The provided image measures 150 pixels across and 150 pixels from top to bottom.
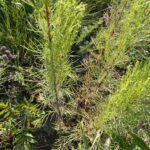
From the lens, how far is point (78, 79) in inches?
Answer: 70.3

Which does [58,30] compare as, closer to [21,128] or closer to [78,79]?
[78,79]

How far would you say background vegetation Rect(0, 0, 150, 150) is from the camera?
1304 mm

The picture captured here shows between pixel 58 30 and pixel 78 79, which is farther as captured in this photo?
pixel 78 79

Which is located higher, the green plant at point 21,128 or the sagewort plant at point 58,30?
the sagewort plant at point 58,30

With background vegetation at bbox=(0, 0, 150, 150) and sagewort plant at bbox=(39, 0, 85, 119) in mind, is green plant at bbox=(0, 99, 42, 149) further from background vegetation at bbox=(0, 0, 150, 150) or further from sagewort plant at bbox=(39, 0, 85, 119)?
sagewort plant at bbox=(39, 0, 85, 119)

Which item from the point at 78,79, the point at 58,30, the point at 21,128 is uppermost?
the point at 58,30

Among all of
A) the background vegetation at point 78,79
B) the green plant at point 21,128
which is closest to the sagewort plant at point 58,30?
the background vegetation at point 78,79

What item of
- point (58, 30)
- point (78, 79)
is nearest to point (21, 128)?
point (78, 79)

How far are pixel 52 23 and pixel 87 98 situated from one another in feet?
1.87

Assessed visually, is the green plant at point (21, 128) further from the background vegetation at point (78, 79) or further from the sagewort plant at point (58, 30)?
the sagewort plant at point (58, 30)

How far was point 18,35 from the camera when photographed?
72.9 inches

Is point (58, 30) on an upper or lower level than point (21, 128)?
upper

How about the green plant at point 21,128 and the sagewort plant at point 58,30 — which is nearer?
the sagewort plant at point 58,30

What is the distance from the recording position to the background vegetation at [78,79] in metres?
1.30
